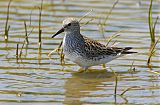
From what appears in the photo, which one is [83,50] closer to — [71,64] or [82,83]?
[71,64]

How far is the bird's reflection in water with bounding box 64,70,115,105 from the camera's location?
889cm

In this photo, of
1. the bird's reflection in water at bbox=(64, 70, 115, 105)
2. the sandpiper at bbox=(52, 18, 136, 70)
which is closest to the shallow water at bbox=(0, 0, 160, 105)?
the bird's reflection in water at bbox=(64, 70, 115, 105)

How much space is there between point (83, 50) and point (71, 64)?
0.58 metres

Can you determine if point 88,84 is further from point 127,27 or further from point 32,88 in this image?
point 127,27

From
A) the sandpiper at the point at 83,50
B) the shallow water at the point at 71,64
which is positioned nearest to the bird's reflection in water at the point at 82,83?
the shallow water at the point at 71,64

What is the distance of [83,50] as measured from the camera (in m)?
10.6

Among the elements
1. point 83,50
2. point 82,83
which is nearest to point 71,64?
point 83,50

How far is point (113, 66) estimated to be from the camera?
10.9 metres

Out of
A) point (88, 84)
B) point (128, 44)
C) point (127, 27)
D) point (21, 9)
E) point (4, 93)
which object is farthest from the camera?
point (21, 9)

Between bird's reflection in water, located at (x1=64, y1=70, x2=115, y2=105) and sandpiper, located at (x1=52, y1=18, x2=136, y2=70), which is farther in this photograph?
sandpiper, located at (x1=52, y1=18, x2=136, y2=70)

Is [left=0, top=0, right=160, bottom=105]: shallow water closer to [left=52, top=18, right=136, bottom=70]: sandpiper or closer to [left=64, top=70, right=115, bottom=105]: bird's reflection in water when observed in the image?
[left=64, top=70, right=115, bottom=105]: bird's reflection in water

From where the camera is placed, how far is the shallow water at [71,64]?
8.88 metres

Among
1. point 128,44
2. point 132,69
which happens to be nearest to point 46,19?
point 128,44

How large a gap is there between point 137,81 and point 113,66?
3.67 ft
